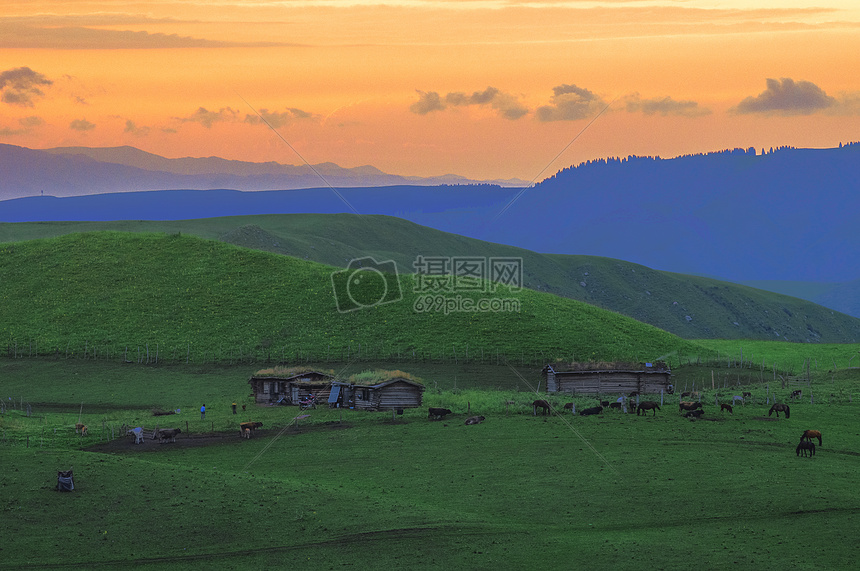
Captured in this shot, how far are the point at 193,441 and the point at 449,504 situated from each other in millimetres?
20455

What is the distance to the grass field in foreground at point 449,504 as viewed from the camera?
2775cm

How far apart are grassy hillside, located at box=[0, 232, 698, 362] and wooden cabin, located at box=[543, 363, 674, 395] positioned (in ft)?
47.9

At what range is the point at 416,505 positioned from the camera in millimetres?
33875

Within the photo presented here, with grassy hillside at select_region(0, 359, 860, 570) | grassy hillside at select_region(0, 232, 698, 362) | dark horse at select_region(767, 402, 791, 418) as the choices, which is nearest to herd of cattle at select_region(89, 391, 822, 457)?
dark horse at select_region(767, 402, 791, 418)

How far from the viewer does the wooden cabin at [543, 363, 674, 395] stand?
68.3 metres

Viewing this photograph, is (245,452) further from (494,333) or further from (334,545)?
(494,333)

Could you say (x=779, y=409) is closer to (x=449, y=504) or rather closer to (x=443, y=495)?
(x=443, y=495)

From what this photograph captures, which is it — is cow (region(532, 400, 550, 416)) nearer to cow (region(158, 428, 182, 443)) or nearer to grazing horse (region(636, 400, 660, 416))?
grazing horse (region(636, 400, 660, 416))

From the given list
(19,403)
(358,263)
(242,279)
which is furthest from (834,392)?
(358,263)

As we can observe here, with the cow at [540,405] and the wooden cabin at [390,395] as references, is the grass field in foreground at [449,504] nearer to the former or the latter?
the cow at [540,405]

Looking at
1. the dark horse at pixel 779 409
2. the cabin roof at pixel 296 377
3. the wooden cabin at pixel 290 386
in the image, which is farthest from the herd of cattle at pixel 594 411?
the cabin roof at pixel 296 377

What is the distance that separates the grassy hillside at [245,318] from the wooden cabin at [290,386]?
1948cm

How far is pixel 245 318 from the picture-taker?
97.3 metres

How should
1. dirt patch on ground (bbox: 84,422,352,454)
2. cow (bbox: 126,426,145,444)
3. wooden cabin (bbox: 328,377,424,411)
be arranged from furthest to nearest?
wooden cabin (bbox: 328,377,424,411) < cow (bbox: 126,426,145,444) < dirt patch on ground (bbox: 84,422,352,454)
